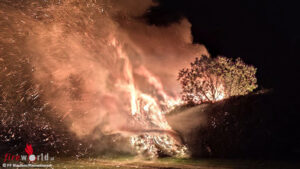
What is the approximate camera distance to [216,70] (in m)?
20.2

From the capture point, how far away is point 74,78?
17.0 metres

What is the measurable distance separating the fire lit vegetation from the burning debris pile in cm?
325

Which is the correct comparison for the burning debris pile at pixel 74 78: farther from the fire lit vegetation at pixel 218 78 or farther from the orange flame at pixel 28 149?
the fire lit vegetation at pixel 218 78

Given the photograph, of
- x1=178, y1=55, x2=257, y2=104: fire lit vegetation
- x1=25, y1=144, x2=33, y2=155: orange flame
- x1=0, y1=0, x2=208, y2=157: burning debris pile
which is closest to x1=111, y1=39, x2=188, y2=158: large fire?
x1=0, y1=0, x2=208, y2=157: burning debris pile

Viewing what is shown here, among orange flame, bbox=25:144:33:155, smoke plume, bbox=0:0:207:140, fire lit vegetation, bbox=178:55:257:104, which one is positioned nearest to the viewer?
smoke plume, bbox=0:0:207:140

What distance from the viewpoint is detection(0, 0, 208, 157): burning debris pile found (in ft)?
44.0

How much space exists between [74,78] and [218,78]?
10963 millimetres

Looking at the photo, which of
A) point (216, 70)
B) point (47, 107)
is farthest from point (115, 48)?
point (216, 70)

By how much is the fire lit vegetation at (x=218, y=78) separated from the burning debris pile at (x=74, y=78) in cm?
325

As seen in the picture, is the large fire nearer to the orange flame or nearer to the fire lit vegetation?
the fire lit vegetation

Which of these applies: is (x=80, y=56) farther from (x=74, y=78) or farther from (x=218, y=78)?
(x=218, y=78)

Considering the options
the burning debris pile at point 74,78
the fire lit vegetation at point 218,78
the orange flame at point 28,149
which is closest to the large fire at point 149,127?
the burning debris pile at point 74,78

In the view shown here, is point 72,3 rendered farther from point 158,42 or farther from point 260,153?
point 158,42

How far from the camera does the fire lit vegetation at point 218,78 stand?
65.5 ft
